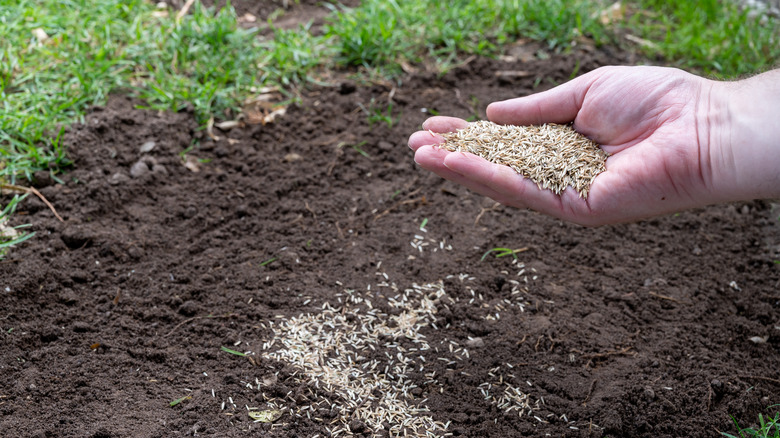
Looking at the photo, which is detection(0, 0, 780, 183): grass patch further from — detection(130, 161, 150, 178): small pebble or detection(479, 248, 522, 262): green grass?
detection(479, 248, 522, 262): green grass

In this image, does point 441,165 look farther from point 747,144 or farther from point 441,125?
point 747,144

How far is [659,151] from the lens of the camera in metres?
2.73

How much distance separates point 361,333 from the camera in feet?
9.90

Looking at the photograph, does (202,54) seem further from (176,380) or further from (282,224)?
(176,380)

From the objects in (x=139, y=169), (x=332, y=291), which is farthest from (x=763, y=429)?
(x=139, y=169)

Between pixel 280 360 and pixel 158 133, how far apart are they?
1871 millimetres

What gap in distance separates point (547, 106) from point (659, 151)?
0.71m

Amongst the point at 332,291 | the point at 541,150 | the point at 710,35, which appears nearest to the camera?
the point at 541,150

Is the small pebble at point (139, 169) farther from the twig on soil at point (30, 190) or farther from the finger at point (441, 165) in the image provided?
the finger at point (441, 165)

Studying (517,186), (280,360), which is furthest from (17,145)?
Answer: (517,186)

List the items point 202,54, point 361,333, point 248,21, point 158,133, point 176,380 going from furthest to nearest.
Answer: point 248,21, point 202,54, point 158,133, point 361,333, point 176,380

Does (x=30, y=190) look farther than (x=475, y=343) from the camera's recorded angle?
Yes

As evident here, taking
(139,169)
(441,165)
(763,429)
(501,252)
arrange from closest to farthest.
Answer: (763,429)
(441,165)
(501,252)
(139,169)

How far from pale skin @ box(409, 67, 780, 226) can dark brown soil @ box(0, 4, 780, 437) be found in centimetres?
61
